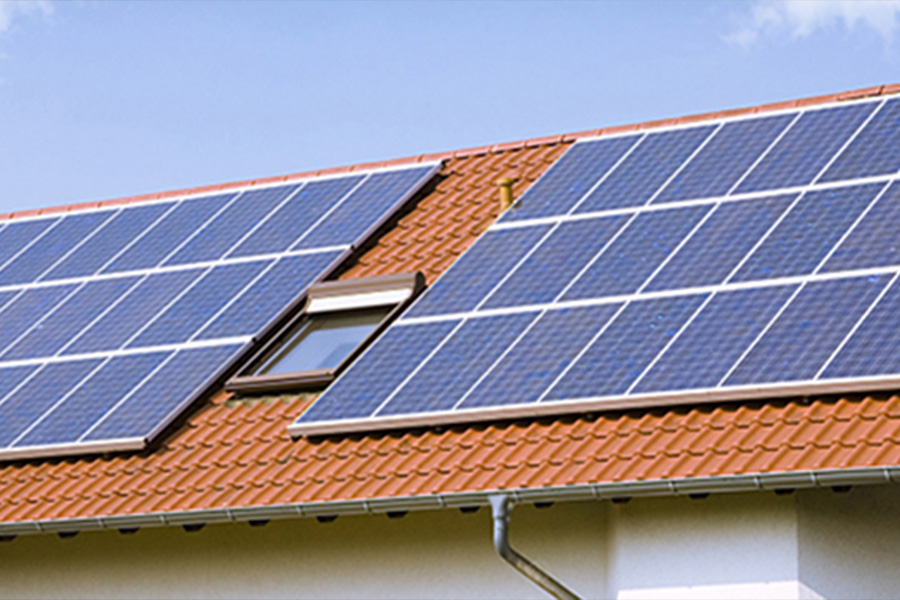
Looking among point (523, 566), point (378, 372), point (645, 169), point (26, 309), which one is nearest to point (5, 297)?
point (26, 309)

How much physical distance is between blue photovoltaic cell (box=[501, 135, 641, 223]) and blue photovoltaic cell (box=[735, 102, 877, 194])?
1479mm

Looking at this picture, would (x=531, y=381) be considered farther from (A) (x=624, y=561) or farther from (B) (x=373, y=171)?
(B) (x=373, y=171)

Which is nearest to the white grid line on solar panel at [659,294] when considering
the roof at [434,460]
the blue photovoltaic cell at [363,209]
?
the roof at [434,460]

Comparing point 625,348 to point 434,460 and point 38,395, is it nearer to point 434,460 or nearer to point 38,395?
point 434,460

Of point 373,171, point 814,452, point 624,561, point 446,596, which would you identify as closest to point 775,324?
point 814,452

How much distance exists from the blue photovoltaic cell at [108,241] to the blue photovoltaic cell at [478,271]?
163 inches

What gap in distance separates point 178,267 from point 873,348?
696 centimetres

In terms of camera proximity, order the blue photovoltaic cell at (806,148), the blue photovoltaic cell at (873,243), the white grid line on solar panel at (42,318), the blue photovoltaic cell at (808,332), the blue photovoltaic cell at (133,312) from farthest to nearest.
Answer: the white grid line on solar panel at (42,318), the blue photovoltaic cell at (133,312), the blue photovoltaic cell at (806,148), the blue photovoltaic cell at (873,243), the blue photovoltaic cell at (808,332)

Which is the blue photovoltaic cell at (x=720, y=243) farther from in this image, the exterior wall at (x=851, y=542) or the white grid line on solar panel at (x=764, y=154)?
the exterior wall at (x=851, y=542)

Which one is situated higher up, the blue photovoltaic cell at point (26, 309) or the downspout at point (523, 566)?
the blue photovoltaic cell at point (26, 309)

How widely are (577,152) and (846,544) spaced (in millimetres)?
5724

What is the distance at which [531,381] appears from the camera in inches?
430

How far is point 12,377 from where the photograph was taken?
13234 millimetres

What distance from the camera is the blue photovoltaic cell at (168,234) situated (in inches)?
587
